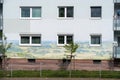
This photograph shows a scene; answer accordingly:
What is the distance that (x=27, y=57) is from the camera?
4131 cm

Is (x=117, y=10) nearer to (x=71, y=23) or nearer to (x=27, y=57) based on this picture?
(x=71, y=23)

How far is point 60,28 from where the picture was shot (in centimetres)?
4081

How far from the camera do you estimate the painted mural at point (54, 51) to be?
40.6m

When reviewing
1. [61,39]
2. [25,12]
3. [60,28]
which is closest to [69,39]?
[61,39]

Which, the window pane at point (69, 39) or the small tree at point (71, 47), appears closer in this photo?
the small tree at point (71, 47)

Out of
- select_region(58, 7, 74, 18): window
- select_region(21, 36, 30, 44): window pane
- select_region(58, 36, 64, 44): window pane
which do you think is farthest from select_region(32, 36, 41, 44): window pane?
select_region(58, 7, 74, 18): window

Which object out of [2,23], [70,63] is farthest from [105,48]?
[2,23]

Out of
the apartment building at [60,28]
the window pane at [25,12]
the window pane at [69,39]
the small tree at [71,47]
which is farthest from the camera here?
the window pane at [25,12]

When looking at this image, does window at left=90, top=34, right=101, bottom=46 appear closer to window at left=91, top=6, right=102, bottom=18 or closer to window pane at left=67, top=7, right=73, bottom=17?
window at left=91, top=6, right=102, bottom=18

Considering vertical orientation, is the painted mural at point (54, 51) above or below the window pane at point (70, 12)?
below

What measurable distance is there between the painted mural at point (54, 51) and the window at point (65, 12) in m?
2.90

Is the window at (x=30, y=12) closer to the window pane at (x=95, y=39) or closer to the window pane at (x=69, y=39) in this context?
the window pane at (x=69, y=39)

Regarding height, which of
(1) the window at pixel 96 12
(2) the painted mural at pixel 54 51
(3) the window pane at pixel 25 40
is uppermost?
(1) the window at pixel 96 12

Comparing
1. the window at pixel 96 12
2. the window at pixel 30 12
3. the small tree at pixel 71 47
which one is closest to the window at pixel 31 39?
the window at pixel 30 12
